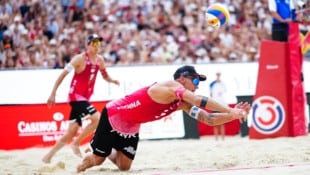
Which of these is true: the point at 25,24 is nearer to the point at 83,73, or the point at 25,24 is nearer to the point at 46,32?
the point at 46,32

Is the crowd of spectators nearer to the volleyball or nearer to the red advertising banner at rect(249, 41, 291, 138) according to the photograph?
the red advertising banner at rect(249, 41, 291, 138)

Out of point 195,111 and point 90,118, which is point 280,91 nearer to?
point 90,118

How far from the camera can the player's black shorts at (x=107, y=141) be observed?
7.52 meters

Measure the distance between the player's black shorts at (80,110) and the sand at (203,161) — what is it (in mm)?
604

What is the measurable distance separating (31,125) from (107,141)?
18.1 feet

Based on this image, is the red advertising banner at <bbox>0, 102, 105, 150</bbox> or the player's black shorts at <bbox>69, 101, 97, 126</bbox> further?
the red advertising banner at <bbox>0, 102, 105, 150</bbox>

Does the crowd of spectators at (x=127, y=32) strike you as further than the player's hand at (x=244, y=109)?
Yes

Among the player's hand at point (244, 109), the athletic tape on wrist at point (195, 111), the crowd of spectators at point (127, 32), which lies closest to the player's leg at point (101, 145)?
the athletic tape on wrist at point (195, 111)

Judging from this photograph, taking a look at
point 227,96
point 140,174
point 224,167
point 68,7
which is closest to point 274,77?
point 227,96

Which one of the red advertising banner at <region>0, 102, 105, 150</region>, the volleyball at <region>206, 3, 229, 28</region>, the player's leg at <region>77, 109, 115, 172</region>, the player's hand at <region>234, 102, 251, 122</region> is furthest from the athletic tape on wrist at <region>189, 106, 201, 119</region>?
the red advertising banner at <region>0, 102, 105, 150</region>

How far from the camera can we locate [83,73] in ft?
31.8

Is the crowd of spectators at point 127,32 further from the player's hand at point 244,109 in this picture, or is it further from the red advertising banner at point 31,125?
the player's hand at point 244,109

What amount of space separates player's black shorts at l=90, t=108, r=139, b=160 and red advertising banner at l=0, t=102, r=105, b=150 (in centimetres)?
530

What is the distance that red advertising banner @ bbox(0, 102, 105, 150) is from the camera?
12500 millimetres
